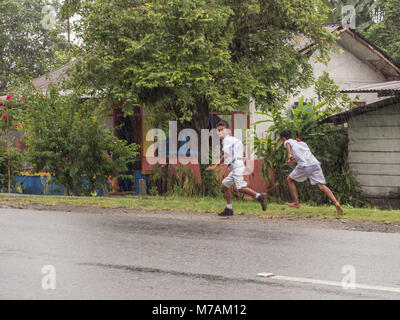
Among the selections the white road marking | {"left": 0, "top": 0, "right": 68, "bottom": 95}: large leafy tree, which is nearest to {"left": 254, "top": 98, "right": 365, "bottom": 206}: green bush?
the white road marking

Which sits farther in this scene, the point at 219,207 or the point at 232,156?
the point at 219,207

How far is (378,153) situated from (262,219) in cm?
573

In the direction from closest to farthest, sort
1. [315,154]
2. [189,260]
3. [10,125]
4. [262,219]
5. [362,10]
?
1. [189,260]
2. [262,219]
3. [315,154]
4. [10,125]
5. [362,10]

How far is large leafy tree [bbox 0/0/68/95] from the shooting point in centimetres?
4147

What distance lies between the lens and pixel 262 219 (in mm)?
11641

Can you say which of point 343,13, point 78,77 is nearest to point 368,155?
point 78,77

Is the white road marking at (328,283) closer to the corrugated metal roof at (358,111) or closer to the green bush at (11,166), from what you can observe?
the corrugated metal roof at (358,111)

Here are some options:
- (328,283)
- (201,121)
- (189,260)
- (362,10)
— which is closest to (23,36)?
(362,10)

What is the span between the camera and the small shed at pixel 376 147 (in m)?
15.9

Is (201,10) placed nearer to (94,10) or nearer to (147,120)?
(94,10)

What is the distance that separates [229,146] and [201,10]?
406cm

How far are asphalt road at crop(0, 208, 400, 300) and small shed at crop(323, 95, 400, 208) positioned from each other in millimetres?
5980

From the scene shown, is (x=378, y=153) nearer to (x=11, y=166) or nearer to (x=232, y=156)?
(x=232, y=156)

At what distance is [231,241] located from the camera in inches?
356
